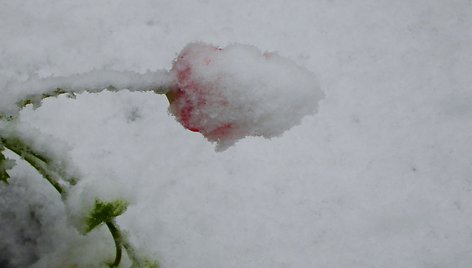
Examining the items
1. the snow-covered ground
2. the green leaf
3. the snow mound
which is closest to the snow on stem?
the snow mound

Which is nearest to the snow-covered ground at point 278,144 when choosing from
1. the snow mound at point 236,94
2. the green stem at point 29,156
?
the green stem at point 29,156

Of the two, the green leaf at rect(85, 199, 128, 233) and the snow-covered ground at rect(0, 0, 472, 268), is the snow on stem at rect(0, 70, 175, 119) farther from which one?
the snow-covered ground at rect(0, 0, 472, 268)

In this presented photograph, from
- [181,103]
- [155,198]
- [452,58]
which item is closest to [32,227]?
[155,198]

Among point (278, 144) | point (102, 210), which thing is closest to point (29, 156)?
point (102, 210)

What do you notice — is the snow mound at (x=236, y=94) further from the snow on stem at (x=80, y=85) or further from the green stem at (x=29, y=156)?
the green stem at (x=29, y=156)

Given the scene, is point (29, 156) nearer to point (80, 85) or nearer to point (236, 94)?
point (80, 85)

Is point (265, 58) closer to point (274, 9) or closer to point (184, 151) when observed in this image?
point (184, 151)
